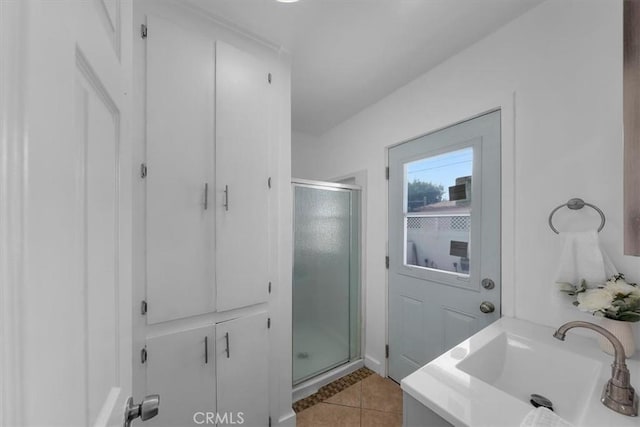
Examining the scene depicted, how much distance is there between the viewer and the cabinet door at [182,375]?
113 centimetres

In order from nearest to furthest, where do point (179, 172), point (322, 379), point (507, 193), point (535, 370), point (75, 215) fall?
point (75, 215) → point (535, 370) → point (179, 172) → point (507, 193) → point (322, 379)

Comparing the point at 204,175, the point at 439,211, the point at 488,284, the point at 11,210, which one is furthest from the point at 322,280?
the point at 11,210

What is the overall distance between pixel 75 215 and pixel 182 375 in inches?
47.5

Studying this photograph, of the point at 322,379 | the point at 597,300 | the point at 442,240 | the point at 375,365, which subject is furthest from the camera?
the point at 375,365

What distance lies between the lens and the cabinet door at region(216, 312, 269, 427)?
1284 millimetres

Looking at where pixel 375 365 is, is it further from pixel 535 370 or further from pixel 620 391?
pixel 620 391

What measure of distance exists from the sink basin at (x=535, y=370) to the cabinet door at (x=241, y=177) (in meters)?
1.08

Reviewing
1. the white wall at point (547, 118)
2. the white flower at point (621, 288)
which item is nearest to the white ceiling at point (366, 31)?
the white wall at point (547, 118)

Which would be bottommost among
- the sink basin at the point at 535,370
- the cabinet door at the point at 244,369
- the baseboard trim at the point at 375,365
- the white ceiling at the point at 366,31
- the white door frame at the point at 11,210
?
the baseboard trim at the point at 375,365

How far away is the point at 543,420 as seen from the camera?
607mm

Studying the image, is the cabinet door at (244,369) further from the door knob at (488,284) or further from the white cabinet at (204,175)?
the door knob at (488,284)

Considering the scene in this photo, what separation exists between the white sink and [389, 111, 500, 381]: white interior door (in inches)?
12.5

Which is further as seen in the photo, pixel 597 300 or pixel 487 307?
pixel 487 307

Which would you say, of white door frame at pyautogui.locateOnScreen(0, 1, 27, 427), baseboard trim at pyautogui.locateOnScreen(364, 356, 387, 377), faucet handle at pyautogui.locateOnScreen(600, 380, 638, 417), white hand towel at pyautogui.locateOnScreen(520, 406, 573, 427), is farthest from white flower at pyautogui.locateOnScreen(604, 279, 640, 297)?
baseboard trim at pyautogui.locateOnScreen(364, 356, 387, 377)
